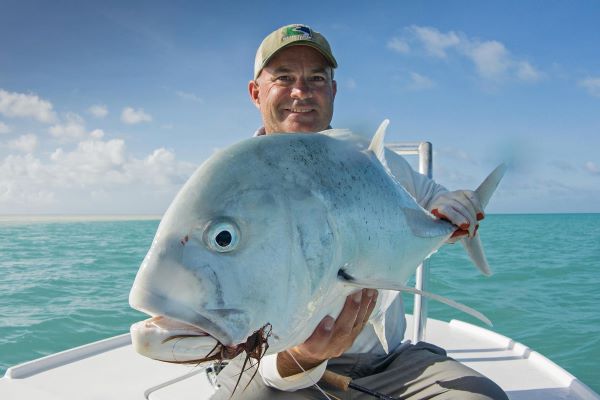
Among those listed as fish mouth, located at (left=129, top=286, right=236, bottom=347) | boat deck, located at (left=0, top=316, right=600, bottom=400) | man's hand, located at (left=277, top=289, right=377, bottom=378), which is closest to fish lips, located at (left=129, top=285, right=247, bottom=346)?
fish mouth, located at (left=129, top=286, right=236, bottom=347)

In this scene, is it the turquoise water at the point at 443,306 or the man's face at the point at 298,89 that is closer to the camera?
the man's face at the point at 298,89

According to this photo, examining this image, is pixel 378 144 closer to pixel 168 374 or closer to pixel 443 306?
pixel 168 374

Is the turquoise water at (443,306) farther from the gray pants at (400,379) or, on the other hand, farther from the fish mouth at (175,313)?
the fish mouth at (175,313)

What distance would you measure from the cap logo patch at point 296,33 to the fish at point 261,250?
1.36 m

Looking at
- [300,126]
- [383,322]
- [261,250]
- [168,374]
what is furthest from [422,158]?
[168,374]

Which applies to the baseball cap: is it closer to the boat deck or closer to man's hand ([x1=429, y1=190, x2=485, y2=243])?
man's hand ([x1=429, y1=190, x2=485, y2=243])

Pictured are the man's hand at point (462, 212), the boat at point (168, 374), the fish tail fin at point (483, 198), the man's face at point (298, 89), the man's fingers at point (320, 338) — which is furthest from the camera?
the boat at point (168, 374)

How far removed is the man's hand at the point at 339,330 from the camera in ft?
5.49

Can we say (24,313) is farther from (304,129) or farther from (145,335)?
(145,335)

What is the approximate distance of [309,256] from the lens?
4.43 feet

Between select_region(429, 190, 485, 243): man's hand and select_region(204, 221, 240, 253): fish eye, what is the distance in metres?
1.24

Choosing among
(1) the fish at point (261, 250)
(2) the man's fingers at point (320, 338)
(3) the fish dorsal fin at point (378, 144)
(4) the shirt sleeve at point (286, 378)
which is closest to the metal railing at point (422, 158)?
(3) the fish dorsal fin at point (378, 144)

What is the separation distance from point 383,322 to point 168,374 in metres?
2.27

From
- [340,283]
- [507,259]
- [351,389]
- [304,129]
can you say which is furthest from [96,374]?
[507,259]
